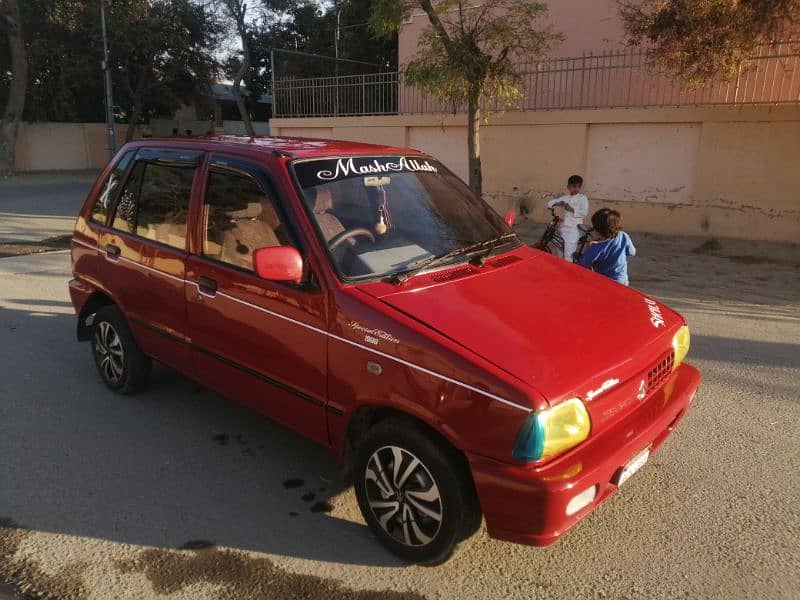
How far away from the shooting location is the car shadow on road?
3.15m

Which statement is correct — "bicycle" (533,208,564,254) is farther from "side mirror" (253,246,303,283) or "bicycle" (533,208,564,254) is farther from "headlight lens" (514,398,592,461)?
"headlight lens" (514,398,592,461)

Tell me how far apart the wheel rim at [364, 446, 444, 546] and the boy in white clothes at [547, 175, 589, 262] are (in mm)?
5753

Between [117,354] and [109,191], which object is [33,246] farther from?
[117,354]

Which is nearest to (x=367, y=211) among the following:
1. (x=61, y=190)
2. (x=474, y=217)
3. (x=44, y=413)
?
(x=474, y=217)

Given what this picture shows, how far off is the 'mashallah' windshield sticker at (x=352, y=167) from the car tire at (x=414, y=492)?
1.42 m

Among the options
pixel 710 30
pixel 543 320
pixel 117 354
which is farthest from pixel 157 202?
pixel 710 30

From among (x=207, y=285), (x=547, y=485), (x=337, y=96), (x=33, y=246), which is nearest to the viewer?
(x=547, y=485)

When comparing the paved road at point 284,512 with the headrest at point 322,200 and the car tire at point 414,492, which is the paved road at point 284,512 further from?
the headrest at point 322,200

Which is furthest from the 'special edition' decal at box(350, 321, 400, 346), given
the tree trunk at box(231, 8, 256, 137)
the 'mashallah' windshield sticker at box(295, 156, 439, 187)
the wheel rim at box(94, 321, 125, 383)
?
the tree trunk at box(231, 8, 256, 137)

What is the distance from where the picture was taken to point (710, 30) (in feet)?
30.5

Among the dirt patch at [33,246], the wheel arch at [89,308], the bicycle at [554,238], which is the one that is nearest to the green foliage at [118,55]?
the dirt patch at [33,246]

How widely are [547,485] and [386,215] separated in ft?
5.78

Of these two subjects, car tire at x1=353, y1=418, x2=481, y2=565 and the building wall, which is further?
the building wall

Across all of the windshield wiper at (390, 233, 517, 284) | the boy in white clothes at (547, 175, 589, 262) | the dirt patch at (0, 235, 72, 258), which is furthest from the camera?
the dirt patch at (0, 235, 72, 258)
